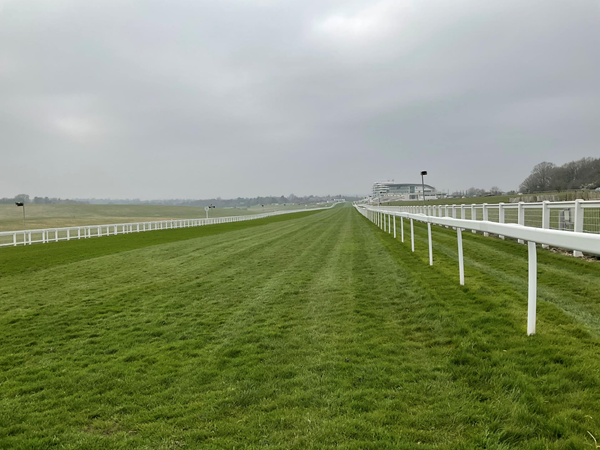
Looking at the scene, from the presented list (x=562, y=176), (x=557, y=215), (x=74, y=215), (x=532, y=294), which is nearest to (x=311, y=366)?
(x=532, y=294)

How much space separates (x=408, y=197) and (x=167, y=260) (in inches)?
6113

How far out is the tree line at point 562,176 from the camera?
76375 mm

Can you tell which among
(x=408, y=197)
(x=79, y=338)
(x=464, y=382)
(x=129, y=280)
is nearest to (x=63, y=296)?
(x=129, y=280)

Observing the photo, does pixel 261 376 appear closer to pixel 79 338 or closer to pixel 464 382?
pixel 464 382

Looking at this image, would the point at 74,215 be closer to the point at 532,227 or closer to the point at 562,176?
the point at 532,227

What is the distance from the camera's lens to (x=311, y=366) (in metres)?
3.75

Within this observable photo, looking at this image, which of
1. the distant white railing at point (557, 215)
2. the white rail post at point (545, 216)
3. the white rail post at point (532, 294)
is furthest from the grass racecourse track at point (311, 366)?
the white rail post at point (545, 216)

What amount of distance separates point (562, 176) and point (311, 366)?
99325 mm

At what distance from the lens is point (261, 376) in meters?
3.58

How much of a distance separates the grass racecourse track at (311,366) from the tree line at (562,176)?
81608mm

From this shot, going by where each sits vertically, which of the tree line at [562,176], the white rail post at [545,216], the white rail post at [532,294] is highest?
the tree line at [562,176]

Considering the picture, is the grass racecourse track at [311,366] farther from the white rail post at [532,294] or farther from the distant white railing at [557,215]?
the distant white railing at [557,215]

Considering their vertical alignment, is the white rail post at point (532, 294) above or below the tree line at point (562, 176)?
below

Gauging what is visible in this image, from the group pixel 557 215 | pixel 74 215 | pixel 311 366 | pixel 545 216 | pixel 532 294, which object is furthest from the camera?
pixel 74 215
